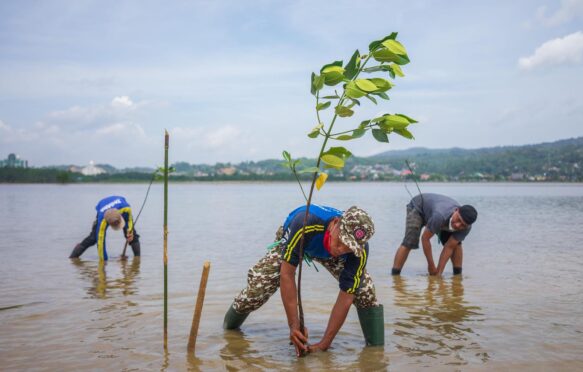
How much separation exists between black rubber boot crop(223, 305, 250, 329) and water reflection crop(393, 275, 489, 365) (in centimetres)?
161

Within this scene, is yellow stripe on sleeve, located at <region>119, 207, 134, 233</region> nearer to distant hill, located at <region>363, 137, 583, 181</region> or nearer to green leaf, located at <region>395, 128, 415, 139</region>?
green leaf, located at <region>395, 128, 415, 139</region>

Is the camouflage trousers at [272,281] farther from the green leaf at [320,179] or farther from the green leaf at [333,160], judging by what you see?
the green leaf at [333,160]

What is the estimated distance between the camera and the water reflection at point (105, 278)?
8.06 meters

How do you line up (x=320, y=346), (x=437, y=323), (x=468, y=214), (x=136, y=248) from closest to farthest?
(x=320, y=346)
(x=437, y=323)
(x=468, y=214)
(x=136, y=248)

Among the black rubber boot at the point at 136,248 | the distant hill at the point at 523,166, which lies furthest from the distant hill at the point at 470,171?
the black rubber boot at the point at 136,248

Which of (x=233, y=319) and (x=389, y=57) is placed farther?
(x=233, y=319)

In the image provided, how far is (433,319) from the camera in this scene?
6.46 metres

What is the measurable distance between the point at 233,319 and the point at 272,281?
3.09 feet

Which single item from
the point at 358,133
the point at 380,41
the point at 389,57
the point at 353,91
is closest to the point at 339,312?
the point at 358,133

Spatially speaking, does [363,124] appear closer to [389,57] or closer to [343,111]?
[343,111]

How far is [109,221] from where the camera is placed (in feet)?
32.9

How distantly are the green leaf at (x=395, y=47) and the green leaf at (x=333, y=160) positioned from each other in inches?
33.3

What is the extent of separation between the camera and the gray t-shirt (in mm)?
8320

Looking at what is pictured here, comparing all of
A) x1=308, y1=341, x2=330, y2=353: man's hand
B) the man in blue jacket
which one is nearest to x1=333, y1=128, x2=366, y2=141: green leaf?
x1=308, y1=341, x2=330, y2=353: man's hand
